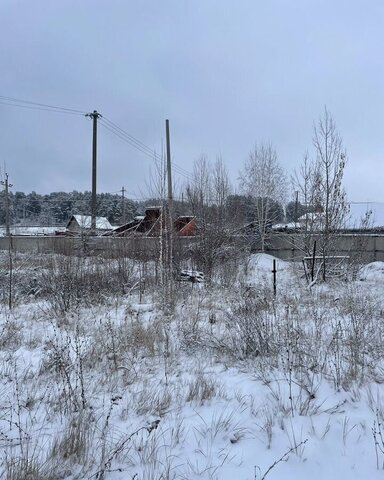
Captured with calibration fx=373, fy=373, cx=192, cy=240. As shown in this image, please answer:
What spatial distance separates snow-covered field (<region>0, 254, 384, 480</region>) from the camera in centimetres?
253

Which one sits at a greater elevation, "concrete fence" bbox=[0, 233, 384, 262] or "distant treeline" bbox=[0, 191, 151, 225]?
"distant treeline" bbox=[0, 191, 151, 225]

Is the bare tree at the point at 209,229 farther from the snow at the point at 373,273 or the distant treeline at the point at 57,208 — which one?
the distant treeline at the point at 57,208

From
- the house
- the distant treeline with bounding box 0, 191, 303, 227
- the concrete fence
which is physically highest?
the distant treeline with bounding box 0, 191, 303, 227

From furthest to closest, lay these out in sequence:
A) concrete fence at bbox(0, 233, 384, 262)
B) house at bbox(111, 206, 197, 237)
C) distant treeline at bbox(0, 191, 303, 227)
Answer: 1. distant treeline at bbox(0, 191, 303, 227)
2. concrete fence at bbox(0, 233, 384, 262)
3. house at bbox(111, 206, 197, 237)

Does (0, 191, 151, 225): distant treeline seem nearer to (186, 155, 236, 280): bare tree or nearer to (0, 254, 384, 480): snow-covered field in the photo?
(186, 155, 236, 280): bare tree

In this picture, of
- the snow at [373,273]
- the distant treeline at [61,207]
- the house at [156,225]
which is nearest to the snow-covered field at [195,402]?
the house at [156,225]

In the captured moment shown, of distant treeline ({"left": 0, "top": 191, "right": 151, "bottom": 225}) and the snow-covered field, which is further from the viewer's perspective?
distant treeline ({"left": 0, "top": 191, "right": 151, "bottom": 225})

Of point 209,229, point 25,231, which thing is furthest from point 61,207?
point 209,229

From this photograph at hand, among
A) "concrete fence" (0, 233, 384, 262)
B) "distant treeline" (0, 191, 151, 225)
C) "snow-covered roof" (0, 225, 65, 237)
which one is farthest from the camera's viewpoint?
"distant treeline" (0, 191, 151, 225)

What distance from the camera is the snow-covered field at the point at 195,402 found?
8.29ft

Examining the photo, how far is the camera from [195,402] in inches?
134

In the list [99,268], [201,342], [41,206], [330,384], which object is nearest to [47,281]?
[99,268]

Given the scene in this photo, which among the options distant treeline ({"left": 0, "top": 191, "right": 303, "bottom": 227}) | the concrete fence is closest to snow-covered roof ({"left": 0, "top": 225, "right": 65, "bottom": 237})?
distant treeline ({"left": 0, "top": 191, "right": 303, "bottom": 227})

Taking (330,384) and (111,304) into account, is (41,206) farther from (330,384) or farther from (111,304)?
(330,384)
